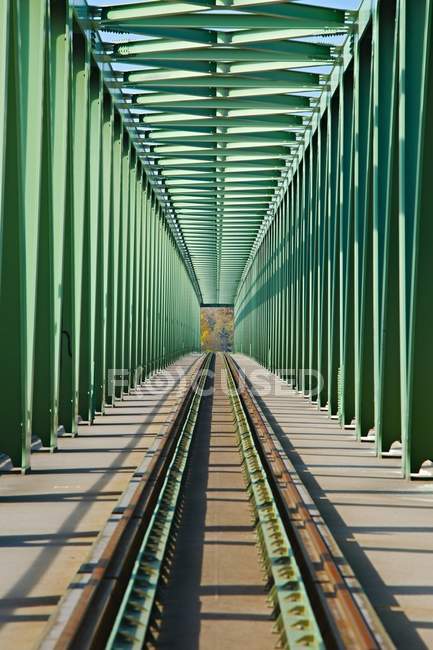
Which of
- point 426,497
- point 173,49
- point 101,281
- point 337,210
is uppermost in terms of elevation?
point 173,49

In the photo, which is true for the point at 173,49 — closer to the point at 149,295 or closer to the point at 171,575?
the point at 171,575

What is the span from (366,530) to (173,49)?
1200 cm

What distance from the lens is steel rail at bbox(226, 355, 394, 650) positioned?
168 inches

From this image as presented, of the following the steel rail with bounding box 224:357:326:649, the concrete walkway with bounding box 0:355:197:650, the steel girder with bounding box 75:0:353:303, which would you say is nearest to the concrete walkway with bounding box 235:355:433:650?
the steel rail with bounding box 224:357:326:649

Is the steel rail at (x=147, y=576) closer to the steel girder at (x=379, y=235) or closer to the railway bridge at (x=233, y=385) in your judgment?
the railway bridge at (x=233, y=385)

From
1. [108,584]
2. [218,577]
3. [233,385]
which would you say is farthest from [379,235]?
[233,385]

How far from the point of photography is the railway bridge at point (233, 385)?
17.4ft

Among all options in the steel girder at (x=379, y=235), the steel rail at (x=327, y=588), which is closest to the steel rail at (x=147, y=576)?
the steel rail at (x=327, y=588)

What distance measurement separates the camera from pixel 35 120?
1139cm

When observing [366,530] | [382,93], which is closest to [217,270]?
[382,93]

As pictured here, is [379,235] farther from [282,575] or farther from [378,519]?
[282,575]

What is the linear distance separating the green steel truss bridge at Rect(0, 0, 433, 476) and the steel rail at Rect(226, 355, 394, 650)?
278cm

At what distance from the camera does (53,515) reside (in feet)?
25.6

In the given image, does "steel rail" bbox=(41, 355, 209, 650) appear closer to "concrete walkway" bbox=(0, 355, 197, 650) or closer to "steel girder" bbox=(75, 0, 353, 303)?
"concrete walkway" bbox=(0, 355, 197, 650)
